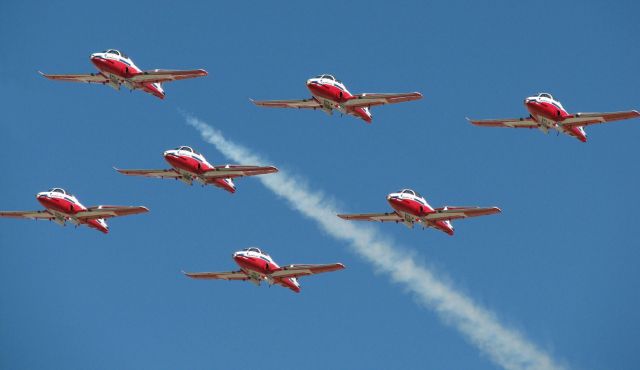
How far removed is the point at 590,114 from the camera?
200 metres

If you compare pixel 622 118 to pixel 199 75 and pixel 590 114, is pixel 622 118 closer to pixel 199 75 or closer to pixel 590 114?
pixel 590 114

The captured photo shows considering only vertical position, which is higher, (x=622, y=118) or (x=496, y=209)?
(x=622, y=118)

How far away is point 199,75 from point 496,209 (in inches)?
1651

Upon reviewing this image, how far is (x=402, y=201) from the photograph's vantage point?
198750 mm

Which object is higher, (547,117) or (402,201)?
(547,117)

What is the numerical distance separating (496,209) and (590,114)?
17432 millimetres

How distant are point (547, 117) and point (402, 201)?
21650 mm

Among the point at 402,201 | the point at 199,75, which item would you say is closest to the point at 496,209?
the point at 402,201

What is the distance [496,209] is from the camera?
651 feet

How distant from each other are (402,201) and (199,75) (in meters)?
30.8

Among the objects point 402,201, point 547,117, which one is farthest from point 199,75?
point 547,117

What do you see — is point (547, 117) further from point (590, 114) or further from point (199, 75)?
point (199, 75)

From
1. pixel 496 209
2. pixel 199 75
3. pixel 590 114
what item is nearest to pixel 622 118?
pixel 590 114

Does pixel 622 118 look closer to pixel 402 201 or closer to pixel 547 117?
pixel 547 117
